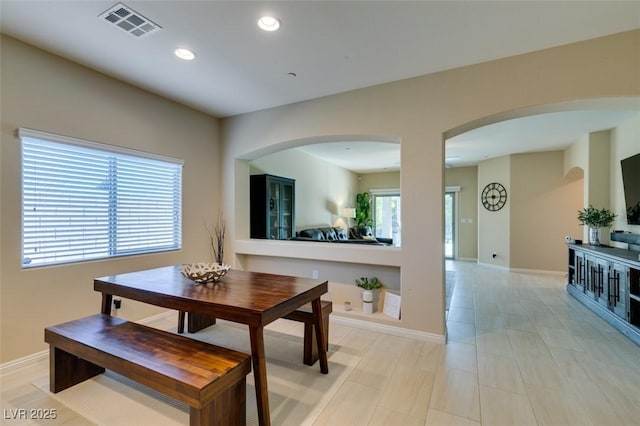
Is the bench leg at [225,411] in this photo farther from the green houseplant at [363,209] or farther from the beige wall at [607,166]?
the green houseplant at [363,209]

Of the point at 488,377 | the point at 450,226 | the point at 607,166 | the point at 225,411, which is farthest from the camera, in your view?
the point at 450,226

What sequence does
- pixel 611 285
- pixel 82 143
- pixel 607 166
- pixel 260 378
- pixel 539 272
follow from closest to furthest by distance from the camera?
pixel 260 378
pixel 82 143
pixel 611 285
pixel 607 166
pixel 539 272

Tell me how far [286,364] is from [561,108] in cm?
335

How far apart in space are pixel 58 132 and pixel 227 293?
91.6 inches

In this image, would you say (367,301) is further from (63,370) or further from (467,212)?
(467,212)

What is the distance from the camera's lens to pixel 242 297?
1924mm

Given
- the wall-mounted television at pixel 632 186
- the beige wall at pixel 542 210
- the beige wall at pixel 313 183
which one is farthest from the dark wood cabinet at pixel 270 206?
the beige wall at pixel 542 210

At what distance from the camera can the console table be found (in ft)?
9.75

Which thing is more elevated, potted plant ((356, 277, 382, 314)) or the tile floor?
potted plant ((356, 277, 382, 314))

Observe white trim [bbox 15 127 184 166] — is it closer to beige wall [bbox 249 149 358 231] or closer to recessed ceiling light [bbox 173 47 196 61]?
recessed ceiling light [bbox 173 47 196 61]

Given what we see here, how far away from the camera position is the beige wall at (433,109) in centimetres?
232

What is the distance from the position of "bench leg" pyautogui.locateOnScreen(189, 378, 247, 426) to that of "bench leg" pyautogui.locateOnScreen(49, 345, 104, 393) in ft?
4.46

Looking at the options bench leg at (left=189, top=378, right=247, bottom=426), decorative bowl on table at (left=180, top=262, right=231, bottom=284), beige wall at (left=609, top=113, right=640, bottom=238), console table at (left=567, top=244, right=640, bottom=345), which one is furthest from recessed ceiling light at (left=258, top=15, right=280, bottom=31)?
beige wall at (left=609, top=113, right=640, bottom=238)

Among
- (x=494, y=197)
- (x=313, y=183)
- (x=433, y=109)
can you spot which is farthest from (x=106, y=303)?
(x=494, y=197)
